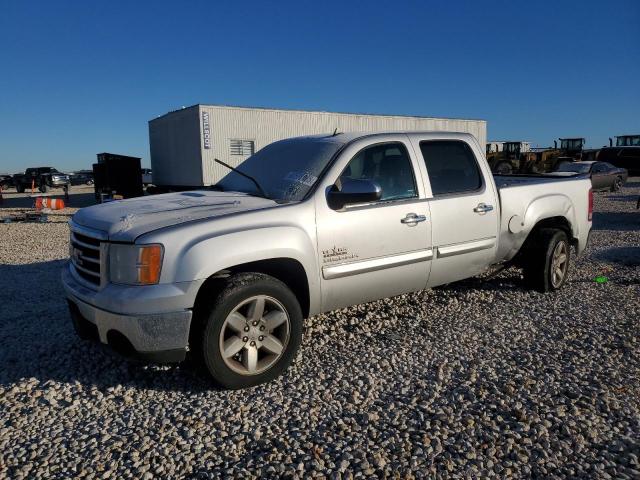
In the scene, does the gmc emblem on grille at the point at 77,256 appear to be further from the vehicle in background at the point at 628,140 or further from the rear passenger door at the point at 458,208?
the vehicle in background at the point at 628,140

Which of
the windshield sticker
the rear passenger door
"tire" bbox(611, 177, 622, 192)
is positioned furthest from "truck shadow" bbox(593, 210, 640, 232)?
the windshield sticker

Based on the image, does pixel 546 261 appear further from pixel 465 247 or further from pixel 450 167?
pixel 450 167

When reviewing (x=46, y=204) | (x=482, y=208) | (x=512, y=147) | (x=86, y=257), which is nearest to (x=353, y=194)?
(x=482, y=208)

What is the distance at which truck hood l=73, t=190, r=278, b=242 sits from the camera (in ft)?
9.91

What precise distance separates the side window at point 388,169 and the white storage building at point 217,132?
16.5m

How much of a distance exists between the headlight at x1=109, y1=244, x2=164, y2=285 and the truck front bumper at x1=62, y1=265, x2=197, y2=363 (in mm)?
52

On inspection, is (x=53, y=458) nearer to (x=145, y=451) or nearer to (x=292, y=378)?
(x=145, y=451)

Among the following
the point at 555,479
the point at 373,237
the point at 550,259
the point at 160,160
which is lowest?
the point at 555,479

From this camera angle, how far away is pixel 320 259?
346cm

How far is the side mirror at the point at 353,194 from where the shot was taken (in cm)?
347

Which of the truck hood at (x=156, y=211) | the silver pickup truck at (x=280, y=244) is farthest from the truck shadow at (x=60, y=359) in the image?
the truck hood at (x=156, y=211)

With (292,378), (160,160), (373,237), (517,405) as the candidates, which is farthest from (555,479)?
(160,160)

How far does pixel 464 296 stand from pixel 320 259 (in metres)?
2.53

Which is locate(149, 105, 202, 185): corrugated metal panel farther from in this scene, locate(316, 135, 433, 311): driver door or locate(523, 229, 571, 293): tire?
locate(316, 135, 433, 311): driver door
